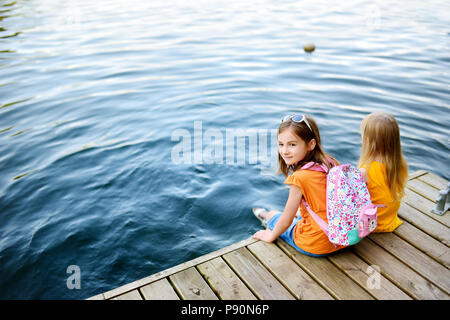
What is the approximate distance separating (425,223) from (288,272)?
170 centimetres

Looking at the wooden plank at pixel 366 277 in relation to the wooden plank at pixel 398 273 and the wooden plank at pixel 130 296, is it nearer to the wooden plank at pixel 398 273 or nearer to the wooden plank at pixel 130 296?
the wooden plank at pixel 398 273

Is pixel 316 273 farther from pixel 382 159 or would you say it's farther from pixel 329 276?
pixel 382 159

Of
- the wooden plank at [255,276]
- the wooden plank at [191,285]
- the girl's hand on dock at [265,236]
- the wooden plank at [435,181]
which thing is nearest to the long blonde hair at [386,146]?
the girl's hand on dock at [265,236]

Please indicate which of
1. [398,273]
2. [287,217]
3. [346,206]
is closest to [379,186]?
[346,206]

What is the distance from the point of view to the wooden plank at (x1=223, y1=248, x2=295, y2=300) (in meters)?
2.88

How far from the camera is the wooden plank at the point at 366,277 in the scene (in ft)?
9.20

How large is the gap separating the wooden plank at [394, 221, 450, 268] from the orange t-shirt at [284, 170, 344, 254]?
79 cm

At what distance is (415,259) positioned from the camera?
3.18 meters

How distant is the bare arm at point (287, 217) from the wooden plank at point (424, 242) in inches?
49.2

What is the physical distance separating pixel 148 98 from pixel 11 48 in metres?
6.88

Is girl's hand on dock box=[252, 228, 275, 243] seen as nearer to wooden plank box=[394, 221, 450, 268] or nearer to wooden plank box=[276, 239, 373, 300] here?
wooden plank box=[276, 239, 373, 300]

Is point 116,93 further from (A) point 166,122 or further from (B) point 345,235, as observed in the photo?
(B) point 345,235

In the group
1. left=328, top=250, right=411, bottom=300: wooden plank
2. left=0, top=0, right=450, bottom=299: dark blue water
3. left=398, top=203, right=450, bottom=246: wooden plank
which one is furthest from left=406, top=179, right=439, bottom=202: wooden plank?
left=328, top=250, right=411, bottom=300: wooden plank
